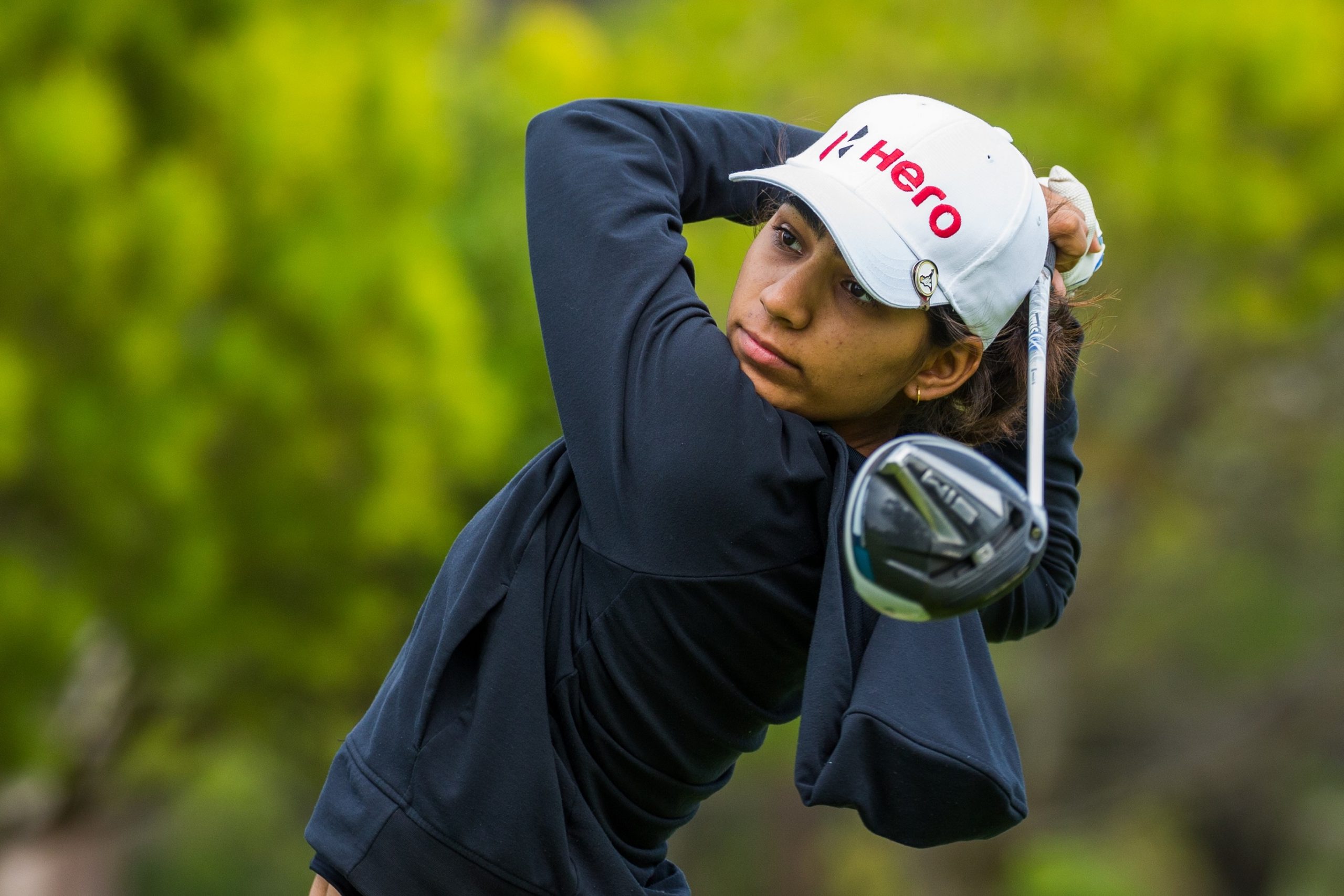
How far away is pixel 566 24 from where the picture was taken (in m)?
13.4

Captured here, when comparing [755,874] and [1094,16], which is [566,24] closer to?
[1094,16]

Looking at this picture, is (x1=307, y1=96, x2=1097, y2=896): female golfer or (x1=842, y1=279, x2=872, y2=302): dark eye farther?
(x1=842, y1=279, x2=872, y2=302): dark eye

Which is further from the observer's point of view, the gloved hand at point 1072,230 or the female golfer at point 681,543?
the gloved hand at point 1072,230

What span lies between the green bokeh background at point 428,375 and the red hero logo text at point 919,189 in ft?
23.7

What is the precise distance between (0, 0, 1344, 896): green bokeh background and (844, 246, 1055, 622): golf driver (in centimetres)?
761

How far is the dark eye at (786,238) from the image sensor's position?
2.06 meters

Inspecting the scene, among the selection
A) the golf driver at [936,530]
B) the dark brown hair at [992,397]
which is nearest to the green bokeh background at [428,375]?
the dark brown hair at [992,397]

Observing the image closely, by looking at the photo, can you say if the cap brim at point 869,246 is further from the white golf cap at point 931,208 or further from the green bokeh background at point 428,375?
the green bokeh background at point 428,375

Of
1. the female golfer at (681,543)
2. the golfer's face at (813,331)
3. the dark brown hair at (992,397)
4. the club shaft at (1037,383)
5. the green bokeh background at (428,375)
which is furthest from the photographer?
the green bokeh background at (428,375)

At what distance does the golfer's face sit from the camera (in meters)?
1.99

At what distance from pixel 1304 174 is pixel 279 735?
33.1 feet

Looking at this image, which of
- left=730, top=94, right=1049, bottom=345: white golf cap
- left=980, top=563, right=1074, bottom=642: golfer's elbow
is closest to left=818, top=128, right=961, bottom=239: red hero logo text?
left=730, top=94, right=1049, bottom=345: white golf cap

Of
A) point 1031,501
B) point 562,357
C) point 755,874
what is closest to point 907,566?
point 1031,501

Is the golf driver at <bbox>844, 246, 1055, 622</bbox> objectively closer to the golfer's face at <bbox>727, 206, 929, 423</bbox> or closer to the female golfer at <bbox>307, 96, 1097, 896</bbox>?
the female golfer at <bbox>307, 96, 1097, 896</bbox>
